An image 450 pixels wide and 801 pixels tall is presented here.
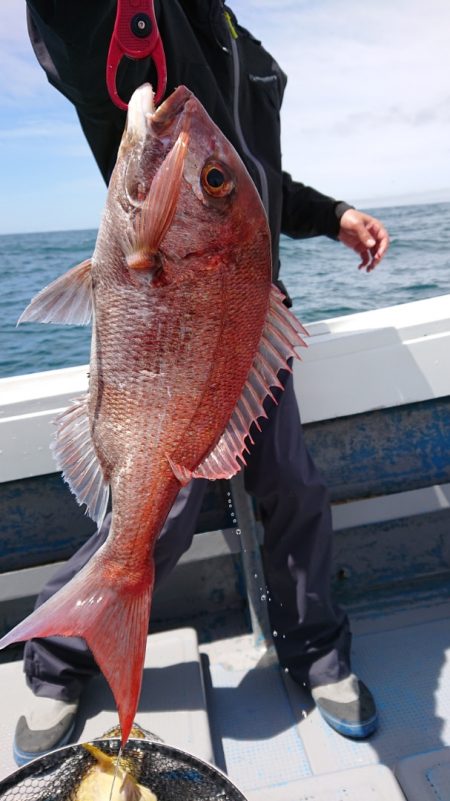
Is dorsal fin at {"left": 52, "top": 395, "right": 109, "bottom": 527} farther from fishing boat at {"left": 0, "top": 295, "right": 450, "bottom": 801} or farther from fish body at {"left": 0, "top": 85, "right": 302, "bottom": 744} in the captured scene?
fishing boat at {"left": 0, "top": 295, "right": 450, "bottom": 801}

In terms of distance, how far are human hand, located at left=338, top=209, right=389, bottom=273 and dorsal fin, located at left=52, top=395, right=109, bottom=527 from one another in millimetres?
1154

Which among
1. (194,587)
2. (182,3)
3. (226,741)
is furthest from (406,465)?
(182,3)

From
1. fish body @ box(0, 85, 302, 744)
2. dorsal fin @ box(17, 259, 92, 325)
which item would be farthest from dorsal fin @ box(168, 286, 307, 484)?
dorsal fin @ box(17, 259, 92, 325)

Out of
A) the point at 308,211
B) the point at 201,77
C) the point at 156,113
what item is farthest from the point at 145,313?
the point at 308,211

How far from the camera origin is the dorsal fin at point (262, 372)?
1.29 m

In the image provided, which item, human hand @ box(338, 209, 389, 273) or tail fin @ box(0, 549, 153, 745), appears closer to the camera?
tail fin @ box(0, 549, 153, 745)

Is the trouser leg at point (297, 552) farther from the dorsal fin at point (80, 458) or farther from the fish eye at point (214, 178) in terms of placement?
the fish eye at point (214, 178)

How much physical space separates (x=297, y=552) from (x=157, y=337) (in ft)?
4.14

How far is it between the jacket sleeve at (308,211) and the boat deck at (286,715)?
5.15 ft

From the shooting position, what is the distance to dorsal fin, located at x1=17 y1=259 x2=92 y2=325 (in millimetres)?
1296

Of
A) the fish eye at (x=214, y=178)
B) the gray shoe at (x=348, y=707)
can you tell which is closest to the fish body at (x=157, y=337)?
the fish eye at (x=214, y=178)

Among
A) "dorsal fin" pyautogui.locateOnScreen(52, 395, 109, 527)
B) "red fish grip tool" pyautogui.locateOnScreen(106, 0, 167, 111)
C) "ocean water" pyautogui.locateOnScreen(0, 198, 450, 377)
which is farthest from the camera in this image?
"ocean water" pyautogui.locateOnScreen(0, 198, 450, 377)

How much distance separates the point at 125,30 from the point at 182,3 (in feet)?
2.69

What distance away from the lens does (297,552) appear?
226 centimetres
